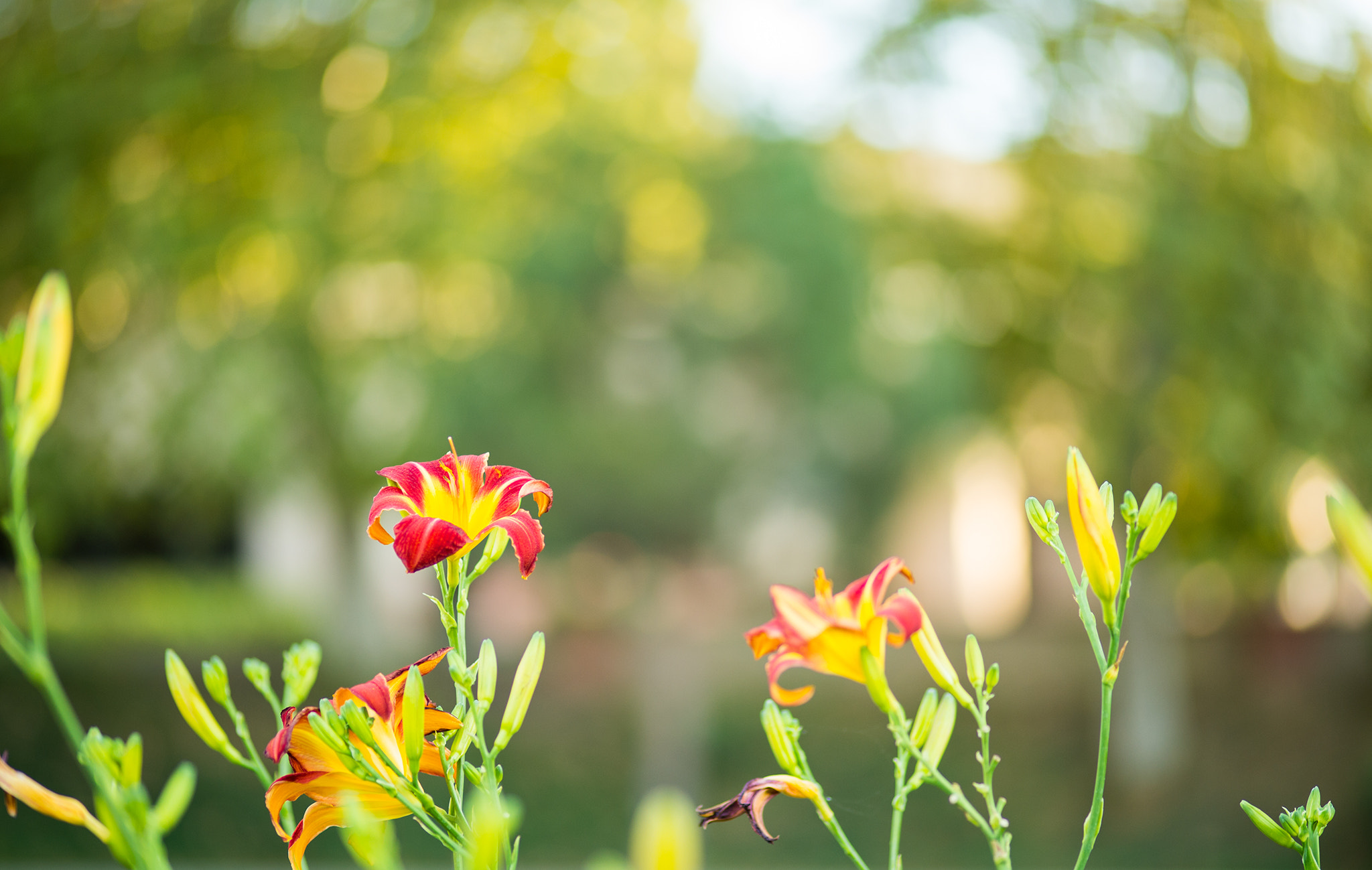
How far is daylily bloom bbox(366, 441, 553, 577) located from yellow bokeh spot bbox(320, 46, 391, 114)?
4.59 metres

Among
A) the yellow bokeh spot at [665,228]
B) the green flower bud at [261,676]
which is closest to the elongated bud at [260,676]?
the green flower bud at [261,676]

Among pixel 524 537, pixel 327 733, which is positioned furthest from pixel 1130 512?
pixel 327 733

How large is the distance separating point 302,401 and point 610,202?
2.68 m

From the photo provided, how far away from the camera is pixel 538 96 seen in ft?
19.2

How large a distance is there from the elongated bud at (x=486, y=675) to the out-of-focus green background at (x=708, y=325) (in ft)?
11.3

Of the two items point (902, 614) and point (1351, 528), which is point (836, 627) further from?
point (1351, 528)

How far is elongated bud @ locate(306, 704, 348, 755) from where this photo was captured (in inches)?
17.8

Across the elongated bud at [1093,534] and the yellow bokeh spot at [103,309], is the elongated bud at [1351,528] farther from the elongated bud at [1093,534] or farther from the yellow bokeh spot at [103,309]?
the yellow bokeh spot at [103,309]

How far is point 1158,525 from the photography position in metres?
0.57

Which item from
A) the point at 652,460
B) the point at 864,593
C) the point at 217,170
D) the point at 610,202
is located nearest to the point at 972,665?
→ the point at 864,593

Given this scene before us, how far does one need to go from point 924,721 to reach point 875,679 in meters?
0.11

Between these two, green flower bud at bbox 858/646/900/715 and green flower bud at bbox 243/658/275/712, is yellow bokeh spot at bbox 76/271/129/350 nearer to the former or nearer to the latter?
green flower bud at bbox 243/658/275/712

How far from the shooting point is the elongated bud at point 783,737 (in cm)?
57

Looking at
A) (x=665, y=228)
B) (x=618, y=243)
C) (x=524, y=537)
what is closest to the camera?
(x=524, y=537)
